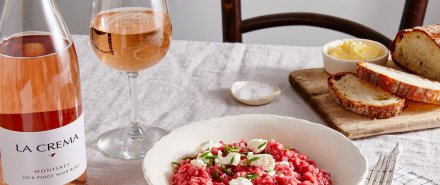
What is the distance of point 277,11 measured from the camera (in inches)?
111

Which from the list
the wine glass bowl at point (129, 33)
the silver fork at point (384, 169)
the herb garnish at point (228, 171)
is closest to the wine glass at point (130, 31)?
the wine glass bowl at point (129, 33)

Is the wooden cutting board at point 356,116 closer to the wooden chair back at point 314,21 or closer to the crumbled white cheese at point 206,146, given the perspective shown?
the crumbled white cheese at point 206,146

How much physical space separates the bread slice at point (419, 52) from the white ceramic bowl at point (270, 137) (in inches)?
21.1

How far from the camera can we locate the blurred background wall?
2781 mm

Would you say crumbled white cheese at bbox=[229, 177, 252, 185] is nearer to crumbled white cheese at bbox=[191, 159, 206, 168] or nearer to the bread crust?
crumbled white cheese at bbox=[191, 159, 206, 168]

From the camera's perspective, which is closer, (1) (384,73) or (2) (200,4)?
(1) (384,73)

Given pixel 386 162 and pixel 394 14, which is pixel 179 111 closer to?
pixel 386 162

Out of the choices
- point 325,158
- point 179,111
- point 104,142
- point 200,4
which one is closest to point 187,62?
point 179,111

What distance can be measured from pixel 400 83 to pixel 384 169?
0.36 m

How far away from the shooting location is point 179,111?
1.28 m

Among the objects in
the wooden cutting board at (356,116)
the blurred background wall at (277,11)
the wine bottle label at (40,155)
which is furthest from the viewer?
the blurred background wall at (277,11)

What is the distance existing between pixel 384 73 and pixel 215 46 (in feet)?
1.38

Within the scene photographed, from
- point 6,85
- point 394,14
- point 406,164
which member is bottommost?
point 394,14

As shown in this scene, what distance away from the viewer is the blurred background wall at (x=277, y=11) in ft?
9.12
